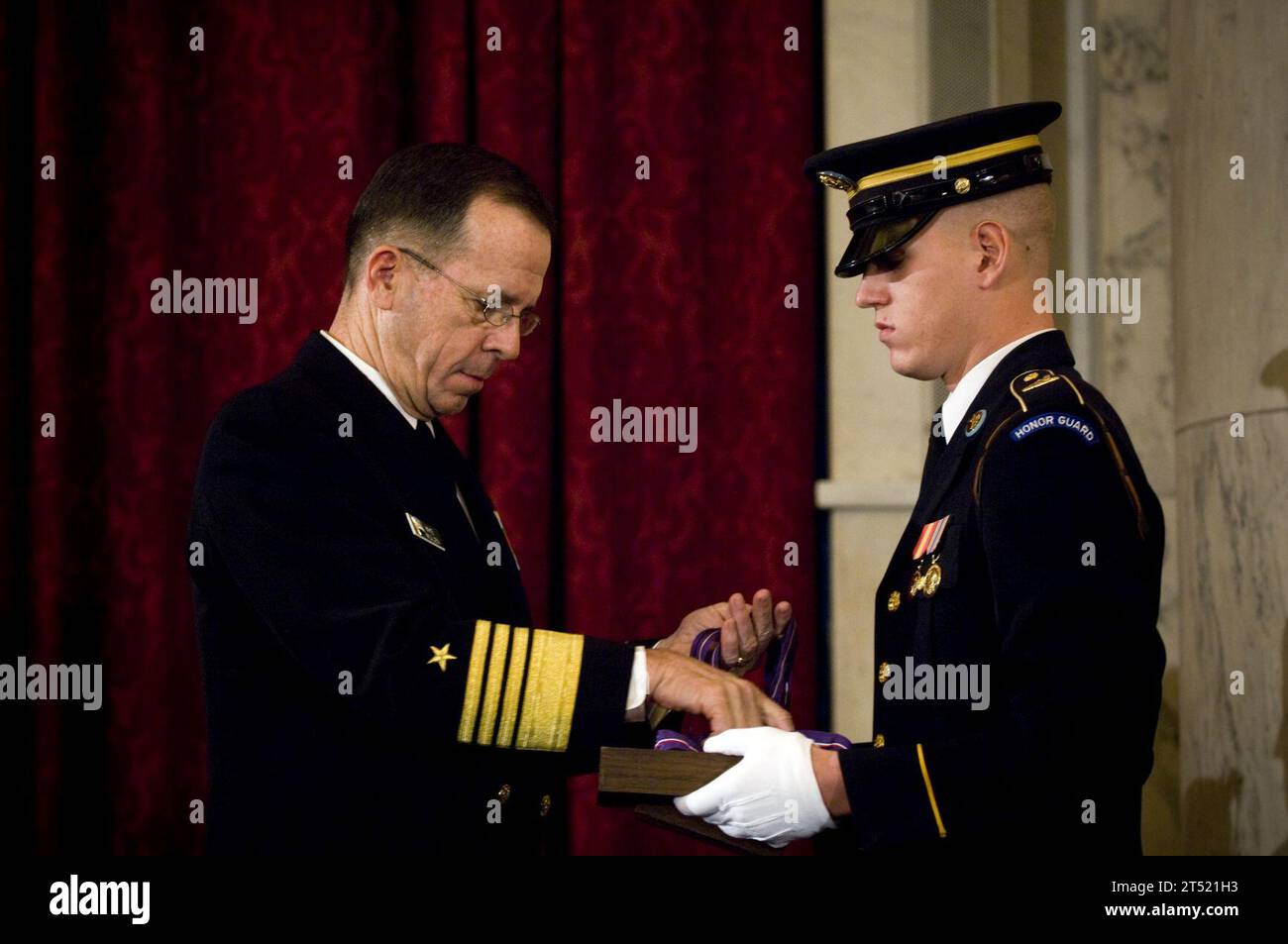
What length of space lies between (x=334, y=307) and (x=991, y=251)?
6.65 feet

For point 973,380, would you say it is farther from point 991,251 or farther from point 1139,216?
point 1139,216

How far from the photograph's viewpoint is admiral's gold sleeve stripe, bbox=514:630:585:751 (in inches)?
70.7

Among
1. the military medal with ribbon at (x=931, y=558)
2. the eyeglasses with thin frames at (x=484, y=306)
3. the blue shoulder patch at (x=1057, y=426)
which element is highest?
the eyeglasses with thin frames at (x=484, y=306)

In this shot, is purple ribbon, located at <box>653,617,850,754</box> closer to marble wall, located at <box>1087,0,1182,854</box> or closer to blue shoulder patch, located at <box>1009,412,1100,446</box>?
blue shoulder patch, located at <box>1009,412,1100,446</box>

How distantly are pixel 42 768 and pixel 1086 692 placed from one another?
9.14 feet

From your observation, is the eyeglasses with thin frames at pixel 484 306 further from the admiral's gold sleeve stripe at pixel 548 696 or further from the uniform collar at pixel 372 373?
the admiral's gold sleeve stripe at pixel 548 696

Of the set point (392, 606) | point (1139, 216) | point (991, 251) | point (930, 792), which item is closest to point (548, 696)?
point (392, 606)

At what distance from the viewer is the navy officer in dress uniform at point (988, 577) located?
1521mm


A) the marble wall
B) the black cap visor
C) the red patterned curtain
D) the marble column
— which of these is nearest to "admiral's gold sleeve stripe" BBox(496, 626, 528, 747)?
the black cap visor

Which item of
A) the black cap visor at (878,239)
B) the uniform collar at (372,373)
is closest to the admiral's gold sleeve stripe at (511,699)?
the uniform collar at (372,373)

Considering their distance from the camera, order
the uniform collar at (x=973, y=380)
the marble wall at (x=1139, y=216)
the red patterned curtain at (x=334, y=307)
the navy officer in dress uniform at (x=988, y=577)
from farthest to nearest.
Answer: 1. the red patterned curtain at (x=334, y=307)
2. the marble wall at (x=1139, y=216)
3. the uniform collar at (x=973, y=380)
4. the navy officer in dress uniform at (x=988, y=577)

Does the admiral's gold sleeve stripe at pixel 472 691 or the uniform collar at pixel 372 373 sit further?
the uniform collar at pixel 372 373

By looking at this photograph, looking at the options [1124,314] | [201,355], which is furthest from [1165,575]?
[201,355]
